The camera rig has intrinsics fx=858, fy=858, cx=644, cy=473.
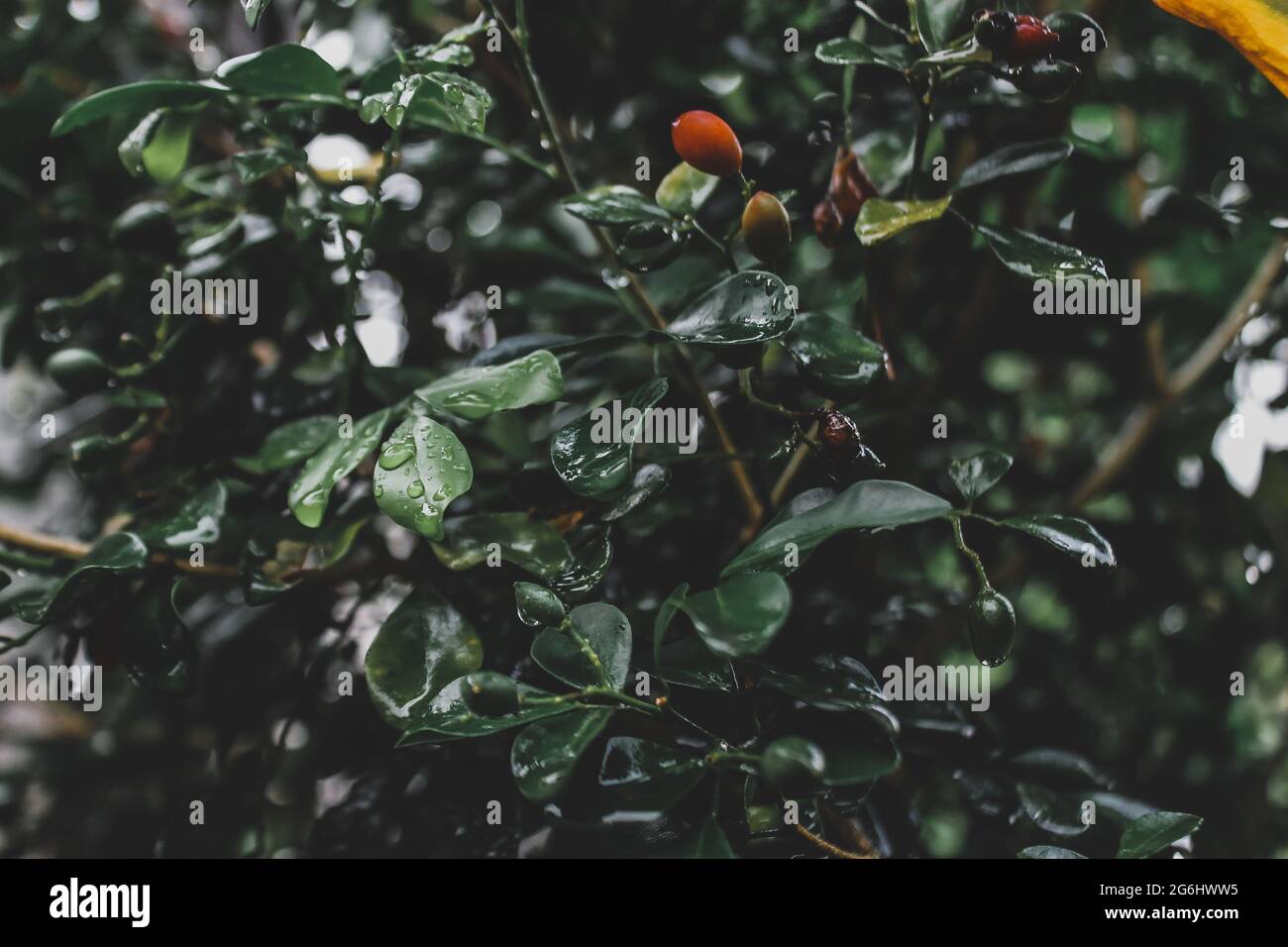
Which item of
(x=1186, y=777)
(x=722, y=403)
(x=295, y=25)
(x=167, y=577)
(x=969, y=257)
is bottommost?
(x=1186, y=777)

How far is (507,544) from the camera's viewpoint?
1.85 ft

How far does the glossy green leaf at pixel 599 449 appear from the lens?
49 centimetres

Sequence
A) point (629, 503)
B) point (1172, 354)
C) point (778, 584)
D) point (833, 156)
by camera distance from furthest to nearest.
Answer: point (1172, 354)
point (833, 156)
point (629, 503)
point (778, 584)

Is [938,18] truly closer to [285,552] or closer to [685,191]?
[685,191]

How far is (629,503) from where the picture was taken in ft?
1.72

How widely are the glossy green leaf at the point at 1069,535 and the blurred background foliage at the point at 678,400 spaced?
0.37ft

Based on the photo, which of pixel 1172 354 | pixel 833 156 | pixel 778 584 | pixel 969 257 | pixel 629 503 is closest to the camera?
pixel 778 584

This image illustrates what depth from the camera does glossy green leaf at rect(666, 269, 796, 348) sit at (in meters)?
0.48

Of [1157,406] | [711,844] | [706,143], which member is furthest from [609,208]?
[1157,406]
